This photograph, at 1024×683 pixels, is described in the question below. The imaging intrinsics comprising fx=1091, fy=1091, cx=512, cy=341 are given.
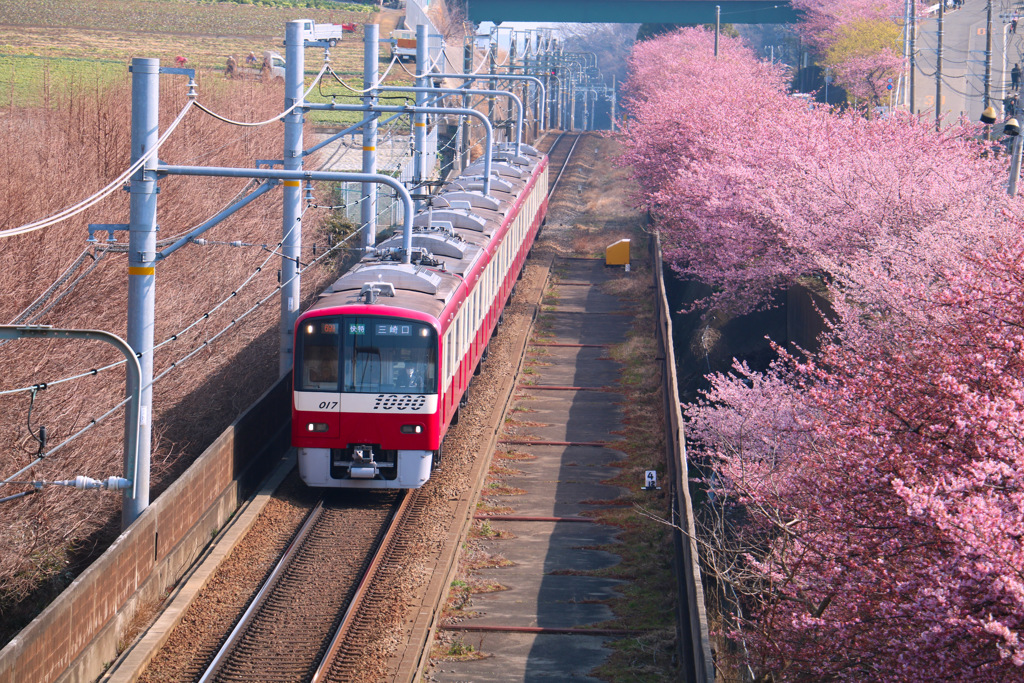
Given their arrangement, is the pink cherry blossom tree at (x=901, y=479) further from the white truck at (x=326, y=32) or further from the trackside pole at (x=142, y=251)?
the white truck at (x=326, y=32)

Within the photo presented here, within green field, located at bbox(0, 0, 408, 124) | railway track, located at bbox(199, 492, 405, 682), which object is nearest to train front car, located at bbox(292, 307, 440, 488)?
railway track, located at bbox(199, 492, 405, 682)

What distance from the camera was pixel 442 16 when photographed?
74500 millimetres

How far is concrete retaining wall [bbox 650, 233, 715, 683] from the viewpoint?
370 inches

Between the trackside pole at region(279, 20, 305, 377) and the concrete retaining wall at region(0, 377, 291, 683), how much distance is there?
1.32m

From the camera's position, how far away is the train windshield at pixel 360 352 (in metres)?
13.3

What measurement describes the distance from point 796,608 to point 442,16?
70.6 meters

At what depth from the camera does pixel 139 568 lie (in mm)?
10836

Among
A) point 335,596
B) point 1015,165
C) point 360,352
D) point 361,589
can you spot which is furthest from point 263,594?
point 1015,165

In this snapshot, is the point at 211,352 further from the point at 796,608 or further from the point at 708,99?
the point at 708,99

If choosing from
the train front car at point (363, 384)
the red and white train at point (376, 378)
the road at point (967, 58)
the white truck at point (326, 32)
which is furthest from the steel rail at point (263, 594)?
the road at point (967, 58)

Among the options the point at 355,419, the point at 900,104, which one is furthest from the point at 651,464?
the point at 900,104

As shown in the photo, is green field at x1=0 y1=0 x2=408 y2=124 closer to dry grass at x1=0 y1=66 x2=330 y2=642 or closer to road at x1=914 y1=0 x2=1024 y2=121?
dry grass at x1=0 y1=66 x2=330 y2=642

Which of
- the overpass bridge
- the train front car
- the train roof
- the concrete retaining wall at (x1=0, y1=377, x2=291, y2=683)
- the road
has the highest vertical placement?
the overpass bridge

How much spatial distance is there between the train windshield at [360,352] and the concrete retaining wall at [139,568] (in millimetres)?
1501
